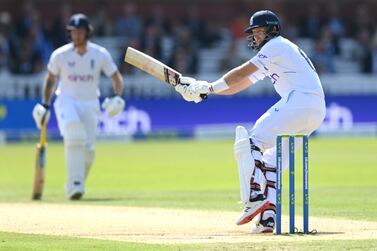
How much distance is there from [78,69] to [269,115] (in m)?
4.34

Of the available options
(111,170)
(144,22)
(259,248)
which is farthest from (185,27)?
(259,248)

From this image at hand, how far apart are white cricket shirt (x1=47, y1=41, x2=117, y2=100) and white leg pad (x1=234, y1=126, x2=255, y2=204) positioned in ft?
14.0

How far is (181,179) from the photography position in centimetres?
1484

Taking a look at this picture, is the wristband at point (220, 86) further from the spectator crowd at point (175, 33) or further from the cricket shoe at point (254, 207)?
the spectator crowd at point (175, 33)

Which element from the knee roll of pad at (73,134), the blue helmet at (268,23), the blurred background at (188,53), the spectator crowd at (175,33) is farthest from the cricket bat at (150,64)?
the spectator crowd at (175,33)

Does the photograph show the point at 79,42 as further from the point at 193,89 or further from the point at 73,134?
the point at 193,89

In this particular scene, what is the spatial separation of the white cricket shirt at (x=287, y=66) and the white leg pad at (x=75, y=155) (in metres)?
3.87

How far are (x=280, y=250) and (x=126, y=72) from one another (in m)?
16.8

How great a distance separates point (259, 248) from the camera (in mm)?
6980

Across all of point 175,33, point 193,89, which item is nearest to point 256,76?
point 193,89

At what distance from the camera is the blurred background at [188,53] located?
22.0m

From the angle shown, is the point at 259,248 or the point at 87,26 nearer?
the point at 259,248

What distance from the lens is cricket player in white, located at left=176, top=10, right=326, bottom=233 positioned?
807 centimetres

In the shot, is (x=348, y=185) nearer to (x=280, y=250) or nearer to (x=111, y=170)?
(x=111, y=170)
